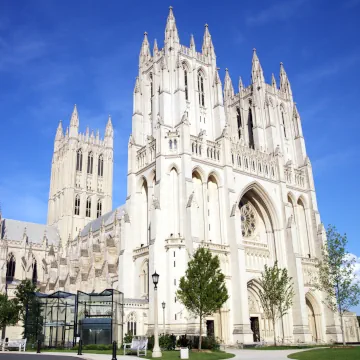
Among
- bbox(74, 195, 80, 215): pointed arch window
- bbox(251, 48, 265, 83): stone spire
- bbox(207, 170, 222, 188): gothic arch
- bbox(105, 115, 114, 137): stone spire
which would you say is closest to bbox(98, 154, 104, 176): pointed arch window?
bbox(105, 115, 114, 137): stone spire

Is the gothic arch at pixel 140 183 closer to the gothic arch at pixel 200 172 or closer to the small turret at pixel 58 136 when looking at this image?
the gothic arch at pixel 200 172

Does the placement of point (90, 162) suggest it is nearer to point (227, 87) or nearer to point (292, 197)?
point (227, 87)

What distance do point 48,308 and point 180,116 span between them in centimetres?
2371

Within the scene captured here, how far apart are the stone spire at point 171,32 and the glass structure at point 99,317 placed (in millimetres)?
30269

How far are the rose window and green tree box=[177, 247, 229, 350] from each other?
58.1 ft

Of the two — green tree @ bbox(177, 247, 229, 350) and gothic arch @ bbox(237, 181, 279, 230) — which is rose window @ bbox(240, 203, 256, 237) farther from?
green tree @ bbox(177, 247, 229, 350)

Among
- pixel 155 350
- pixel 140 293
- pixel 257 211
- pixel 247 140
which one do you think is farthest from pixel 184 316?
pixel 247 140

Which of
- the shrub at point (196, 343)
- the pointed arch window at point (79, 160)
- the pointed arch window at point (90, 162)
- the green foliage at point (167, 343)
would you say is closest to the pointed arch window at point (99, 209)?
the pointed arch window at point (90, 162)

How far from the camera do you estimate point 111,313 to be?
1314 inches

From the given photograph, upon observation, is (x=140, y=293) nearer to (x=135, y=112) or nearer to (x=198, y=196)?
(x=198, y=196)

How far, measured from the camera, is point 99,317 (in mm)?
33625

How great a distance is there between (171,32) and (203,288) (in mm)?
32237

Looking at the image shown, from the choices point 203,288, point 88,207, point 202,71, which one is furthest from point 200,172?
point 88,207

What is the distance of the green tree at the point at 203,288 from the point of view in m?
30.8
